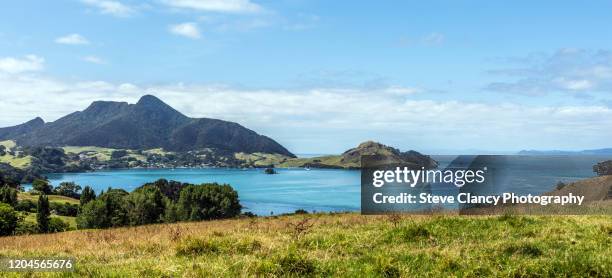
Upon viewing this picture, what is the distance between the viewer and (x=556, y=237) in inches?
579

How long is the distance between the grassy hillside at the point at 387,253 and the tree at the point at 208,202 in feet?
367

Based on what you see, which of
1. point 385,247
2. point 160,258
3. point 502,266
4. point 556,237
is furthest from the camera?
point 556,237

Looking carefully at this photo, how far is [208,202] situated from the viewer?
129m

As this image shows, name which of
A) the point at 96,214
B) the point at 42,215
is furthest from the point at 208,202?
the point at 42,215

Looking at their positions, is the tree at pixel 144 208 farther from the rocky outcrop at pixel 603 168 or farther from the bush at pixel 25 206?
the rocky outcrop at pixel 603 168

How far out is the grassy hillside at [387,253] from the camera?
1016 cm

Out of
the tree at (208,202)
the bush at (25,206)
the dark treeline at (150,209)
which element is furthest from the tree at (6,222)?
the bush at (25,206)

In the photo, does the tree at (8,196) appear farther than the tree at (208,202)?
Yes

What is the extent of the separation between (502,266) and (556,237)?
17.5 feet

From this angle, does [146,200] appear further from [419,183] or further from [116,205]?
[419,183]

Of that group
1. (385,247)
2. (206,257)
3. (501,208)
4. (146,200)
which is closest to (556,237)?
(385,247)

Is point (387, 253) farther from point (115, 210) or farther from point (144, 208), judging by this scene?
point (115, 210)

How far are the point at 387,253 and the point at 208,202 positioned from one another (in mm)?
121644

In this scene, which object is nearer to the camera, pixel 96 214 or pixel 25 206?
pixel 96 214
